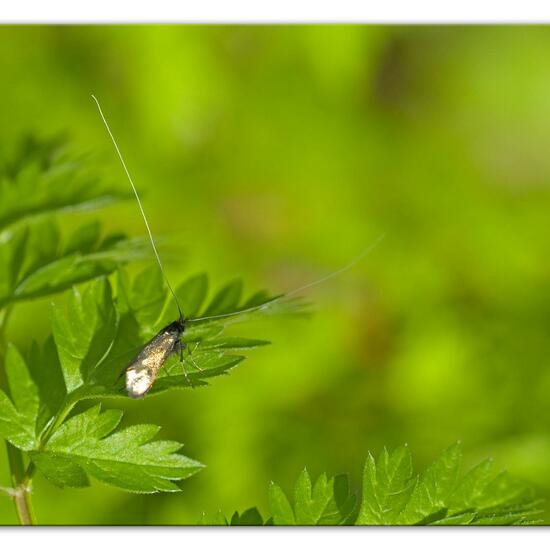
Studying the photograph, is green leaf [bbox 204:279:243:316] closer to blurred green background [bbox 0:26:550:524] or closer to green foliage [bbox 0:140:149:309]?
green foliage [bbox 0:140:149:309]

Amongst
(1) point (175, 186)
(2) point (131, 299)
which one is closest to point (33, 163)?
(2) point (131, 299)

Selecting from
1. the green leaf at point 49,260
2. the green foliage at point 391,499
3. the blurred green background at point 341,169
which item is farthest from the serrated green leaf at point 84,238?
the blurred green background at point 341,169

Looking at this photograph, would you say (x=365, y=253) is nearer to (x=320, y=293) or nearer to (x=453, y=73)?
(x=320, y=293)
